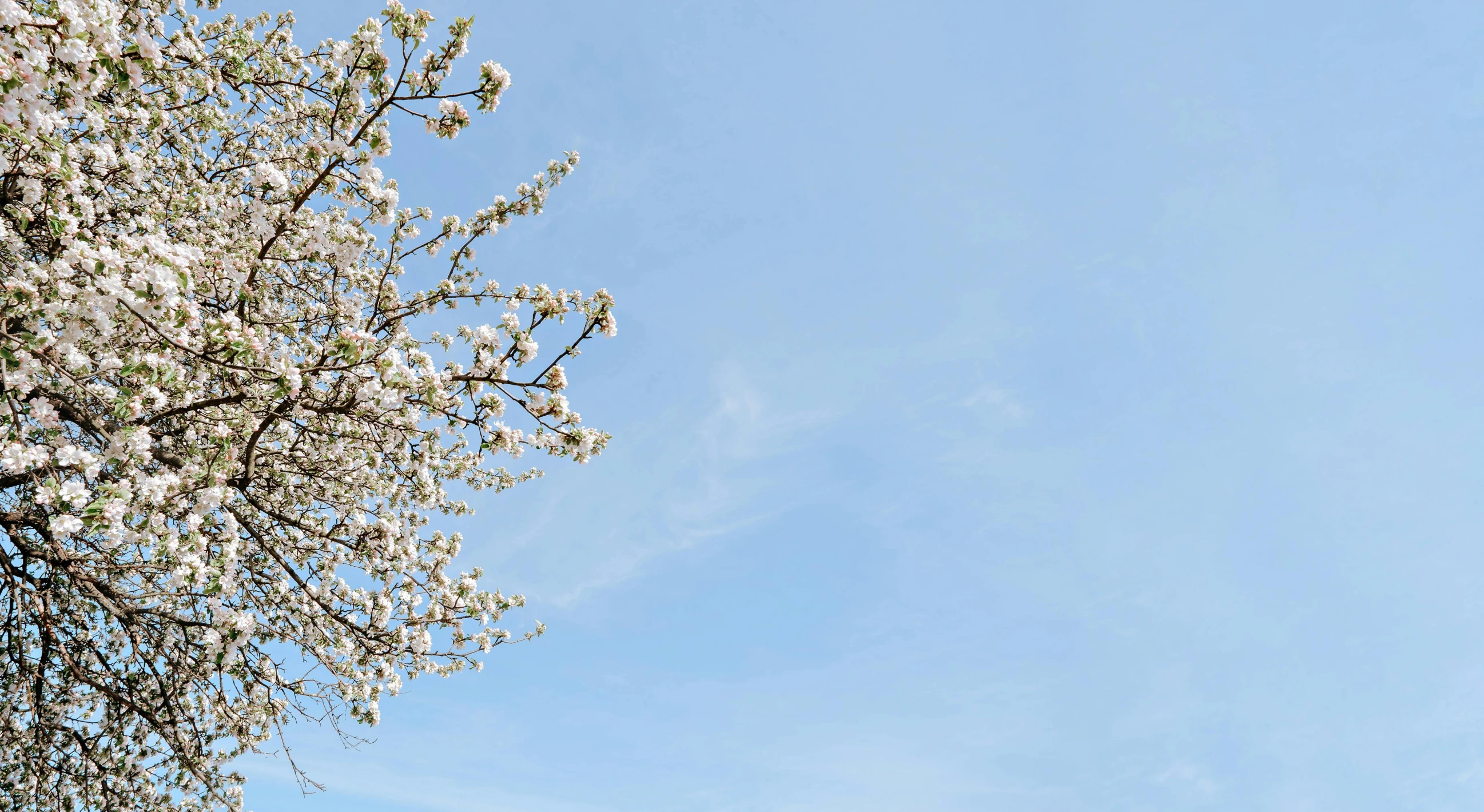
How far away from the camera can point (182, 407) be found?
635cm

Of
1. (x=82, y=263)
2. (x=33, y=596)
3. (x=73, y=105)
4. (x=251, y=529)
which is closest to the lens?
(x=82, y=263)

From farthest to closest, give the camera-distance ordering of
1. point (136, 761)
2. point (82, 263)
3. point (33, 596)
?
→ point (136, 761) < point (33, 596) < point (82, 263)

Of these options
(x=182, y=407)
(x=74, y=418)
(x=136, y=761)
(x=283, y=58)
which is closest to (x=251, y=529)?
(x=74, y=418)

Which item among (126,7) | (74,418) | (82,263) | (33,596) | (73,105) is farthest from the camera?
(33,596)

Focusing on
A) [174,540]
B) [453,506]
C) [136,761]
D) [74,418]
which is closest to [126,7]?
[74,418]

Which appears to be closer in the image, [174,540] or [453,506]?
[174,540]

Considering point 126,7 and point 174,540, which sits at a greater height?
point 126,7

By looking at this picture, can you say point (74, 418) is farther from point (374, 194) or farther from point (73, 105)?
point (374, 194)

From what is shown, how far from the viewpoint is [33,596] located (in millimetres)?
8883

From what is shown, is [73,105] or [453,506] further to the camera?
[453,506]

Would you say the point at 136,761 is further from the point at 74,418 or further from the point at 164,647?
the point at 74,418

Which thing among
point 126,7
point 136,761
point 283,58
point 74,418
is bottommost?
point 136,761

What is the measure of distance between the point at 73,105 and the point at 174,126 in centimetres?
352

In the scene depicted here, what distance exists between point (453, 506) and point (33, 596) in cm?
440
